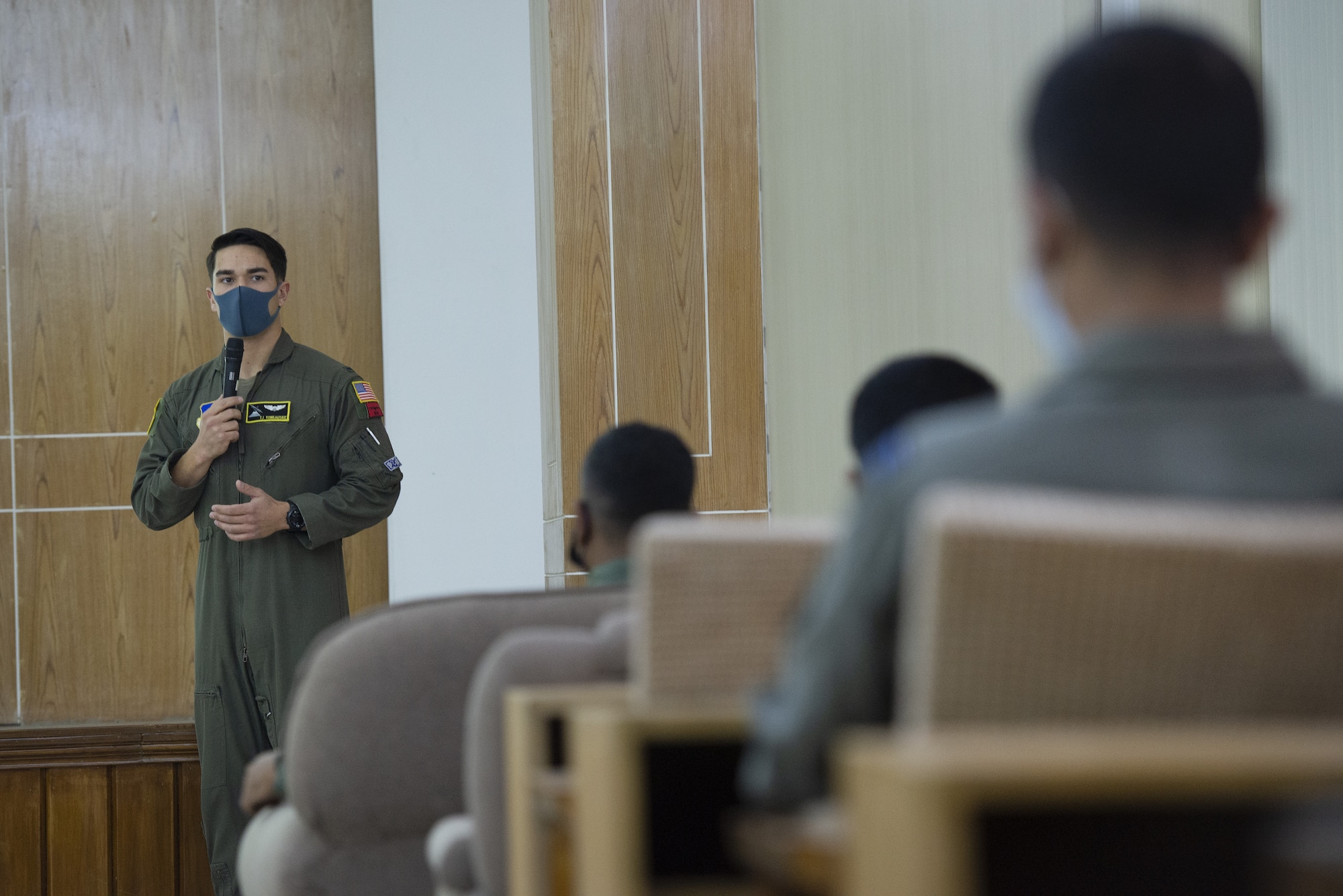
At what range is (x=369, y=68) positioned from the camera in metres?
5.23

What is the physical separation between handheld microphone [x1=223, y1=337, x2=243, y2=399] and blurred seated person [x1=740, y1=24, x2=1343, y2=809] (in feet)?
9.63

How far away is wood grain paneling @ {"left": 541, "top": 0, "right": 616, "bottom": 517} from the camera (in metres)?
4.55

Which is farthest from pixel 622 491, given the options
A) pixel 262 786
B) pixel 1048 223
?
pixel 1048 223

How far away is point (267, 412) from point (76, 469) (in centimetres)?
157

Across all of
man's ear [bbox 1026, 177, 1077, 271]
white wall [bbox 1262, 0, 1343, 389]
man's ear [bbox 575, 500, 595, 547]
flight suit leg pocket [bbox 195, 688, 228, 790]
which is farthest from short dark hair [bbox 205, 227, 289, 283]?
man's ear [bbox 1026, 177, 1077, 271]

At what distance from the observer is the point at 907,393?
77.4 inches

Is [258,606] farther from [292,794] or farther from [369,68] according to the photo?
[369,68]

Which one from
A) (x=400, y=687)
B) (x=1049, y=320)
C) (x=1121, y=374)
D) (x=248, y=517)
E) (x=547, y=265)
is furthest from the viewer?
(x=547, y=265)

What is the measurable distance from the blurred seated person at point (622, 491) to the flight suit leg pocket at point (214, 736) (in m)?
1.50

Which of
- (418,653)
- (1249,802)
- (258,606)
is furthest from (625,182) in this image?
(1249,802)

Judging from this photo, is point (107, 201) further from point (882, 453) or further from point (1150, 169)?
point (1150, 169)

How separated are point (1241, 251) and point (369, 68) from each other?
4627 millimetres

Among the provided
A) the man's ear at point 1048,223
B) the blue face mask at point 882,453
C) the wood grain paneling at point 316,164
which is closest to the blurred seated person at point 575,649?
the blue face mask at point 882,453

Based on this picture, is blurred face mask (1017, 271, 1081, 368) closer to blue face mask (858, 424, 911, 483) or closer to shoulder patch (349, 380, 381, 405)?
blue face mask (858, 424, 911, 483)
